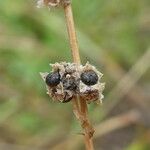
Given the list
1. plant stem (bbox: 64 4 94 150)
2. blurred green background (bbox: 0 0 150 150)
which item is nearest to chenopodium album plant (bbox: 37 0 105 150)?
plant stem (bbox: 64 4 94 150)

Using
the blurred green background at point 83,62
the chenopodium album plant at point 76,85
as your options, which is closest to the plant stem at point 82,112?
the chenopodium album plant at point 76,85

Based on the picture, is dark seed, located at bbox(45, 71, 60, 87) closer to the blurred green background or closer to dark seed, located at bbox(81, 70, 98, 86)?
dark seed, located at bbox(81, 70, 98, 86)

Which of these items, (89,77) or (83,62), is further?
(83,62)

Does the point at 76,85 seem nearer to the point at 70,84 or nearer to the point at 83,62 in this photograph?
the point at 70,84

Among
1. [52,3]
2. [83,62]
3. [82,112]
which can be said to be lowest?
[82,112]

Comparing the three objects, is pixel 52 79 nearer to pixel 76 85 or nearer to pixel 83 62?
pixel 76 85

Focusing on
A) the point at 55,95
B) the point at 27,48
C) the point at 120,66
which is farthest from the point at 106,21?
the point at 55,95

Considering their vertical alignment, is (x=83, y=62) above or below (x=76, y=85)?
above

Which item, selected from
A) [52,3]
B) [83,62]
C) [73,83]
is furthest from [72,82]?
[83,62]
